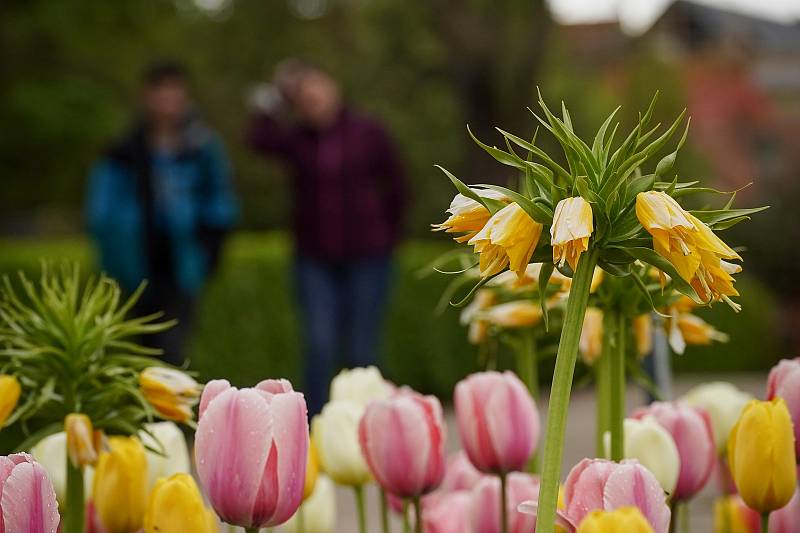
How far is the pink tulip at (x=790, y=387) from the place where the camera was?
1177 millimetres

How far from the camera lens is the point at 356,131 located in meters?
5.83

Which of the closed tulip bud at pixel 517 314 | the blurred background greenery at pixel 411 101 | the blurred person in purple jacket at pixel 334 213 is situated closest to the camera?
the closed tulip bud at pixel 517 314

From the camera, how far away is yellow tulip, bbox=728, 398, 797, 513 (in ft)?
3.56

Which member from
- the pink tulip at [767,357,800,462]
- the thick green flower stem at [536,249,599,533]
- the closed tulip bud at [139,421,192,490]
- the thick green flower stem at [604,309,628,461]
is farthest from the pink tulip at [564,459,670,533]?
the closed tulip bud at [139,421,192,490]

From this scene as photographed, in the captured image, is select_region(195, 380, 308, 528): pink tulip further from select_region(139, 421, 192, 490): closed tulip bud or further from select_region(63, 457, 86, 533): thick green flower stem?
select_region(139, 421, 192, 490): closed tulip bud

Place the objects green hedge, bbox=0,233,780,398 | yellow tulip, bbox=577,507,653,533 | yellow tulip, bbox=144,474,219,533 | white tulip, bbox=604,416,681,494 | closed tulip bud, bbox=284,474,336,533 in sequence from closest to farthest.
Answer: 1. yellow tulip, bbox=577,507,653,533
2. yellow tulip, bbox=144,474,219,533
3. white tulip, bbox=604,416,681,494
4. closed tulip bud, bbox=284,474,336,533
5. green hedge, bbox=0,233,780,398

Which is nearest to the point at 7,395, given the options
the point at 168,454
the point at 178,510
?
the point at 178,510

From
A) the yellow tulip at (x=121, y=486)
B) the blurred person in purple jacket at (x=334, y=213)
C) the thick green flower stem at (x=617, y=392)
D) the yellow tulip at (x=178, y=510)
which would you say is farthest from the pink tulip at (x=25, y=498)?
the blurred person in purple jacket at (x=334, y=213)

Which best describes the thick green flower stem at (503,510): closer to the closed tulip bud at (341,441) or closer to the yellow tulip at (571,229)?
the closed tulip bud at (341,441)

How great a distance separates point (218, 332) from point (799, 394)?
23.9ft

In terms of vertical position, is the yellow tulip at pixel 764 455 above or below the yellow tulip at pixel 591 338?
below

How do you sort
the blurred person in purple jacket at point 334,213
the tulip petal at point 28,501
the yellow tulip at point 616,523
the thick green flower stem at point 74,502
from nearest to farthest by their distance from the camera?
the yellow tulip at point 616,523 < the tulip petal at point 28,501 < the thick green flower stem at point 74,502 < the blurred person in purple jacket at point 334,213

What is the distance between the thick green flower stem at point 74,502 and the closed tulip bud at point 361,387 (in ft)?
1.55

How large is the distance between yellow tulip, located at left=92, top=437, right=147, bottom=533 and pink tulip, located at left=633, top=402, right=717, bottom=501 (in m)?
0.49
